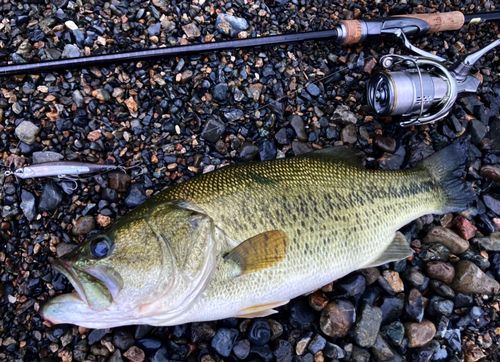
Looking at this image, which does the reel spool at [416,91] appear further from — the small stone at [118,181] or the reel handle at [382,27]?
the small stone at [118,181]

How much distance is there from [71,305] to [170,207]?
0.74 metres

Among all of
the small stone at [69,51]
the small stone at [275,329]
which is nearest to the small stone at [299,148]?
the small stone at [275,329]

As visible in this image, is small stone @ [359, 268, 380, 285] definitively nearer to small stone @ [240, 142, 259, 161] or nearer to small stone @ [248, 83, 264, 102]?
small stone @ [240, 142, 259, 161]

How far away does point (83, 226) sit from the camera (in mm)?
Result: 2502

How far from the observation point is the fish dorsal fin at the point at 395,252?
2473 millimetres

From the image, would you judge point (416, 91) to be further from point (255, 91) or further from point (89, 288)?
point (89, 288)

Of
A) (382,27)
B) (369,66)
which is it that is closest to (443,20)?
(382,27)

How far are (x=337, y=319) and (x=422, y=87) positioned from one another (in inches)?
79.1

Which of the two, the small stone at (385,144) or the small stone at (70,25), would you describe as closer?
the small stone at (70,25)

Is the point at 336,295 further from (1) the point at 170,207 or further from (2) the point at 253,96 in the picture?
(2) the point at 253,96

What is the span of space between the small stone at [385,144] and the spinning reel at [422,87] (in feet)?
0.69

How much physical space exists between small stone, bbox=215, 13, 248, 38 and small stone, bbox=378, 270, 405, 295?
8.28 feet

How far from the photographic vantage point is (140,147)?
8.86ft

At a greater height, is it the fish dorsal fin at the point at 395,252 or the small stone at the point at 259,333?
the fish dorsal fin at the point at 395,252
